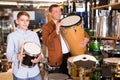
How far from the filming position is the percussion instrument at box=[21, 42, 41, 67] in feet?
6.95

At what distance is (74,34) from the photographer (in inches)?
95.4

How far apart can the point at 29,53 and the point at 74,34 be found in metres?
0.59

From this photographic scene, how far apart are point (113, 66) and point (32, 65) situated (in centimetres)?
82

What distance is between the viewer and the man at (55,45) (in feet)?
8.40

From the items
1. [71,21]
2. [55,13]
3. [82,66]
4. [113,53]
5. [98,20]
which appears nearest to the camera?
[82,66]

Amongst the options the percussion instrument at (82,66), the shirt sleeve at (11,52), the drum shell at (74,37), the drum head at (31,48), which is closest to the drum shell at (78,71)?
the percussion instrument at (82,66)

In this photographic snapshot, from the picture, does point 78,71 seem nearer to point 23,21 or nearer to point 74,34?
point 74,34

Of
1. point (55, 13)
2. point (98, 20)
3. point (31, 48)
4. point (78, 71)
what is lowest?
point (78, 71)

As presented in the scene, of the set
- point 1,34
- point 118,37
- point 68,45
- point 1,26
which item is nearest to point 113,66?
point 118,37

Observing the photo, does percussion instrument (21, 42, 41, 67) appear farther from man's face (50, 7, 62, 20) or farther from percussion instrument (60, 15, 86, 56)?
man's face (50, 7, 62, 20)

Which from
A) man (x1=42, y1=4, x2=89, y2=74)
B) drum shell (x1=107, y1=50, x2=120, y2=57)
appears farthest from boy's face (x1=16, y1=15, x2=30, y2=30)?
drum shell (x1=107, y1=50, x2=120, y2=57)

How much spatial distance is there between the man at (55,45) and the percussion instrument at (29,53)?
368 mm

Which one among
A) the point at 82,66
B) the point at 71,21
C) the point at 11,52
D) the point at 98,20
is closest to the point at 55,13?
the point at 71,21

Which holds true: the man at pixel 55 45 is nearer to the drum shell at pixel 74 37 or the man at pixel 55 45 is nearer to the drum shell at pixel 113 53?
the drum shell at pixel 74 37
